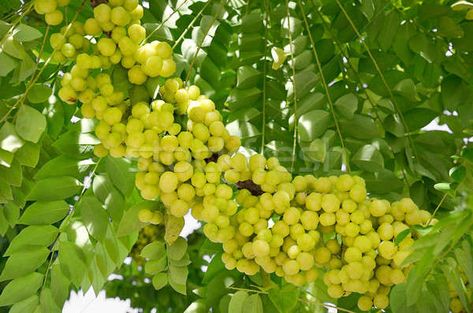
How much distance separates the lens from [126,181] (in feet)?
4.87

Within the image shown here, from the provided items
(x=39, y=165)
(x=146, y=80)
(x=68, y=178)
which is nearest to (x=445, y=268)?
(x=146, y=80)

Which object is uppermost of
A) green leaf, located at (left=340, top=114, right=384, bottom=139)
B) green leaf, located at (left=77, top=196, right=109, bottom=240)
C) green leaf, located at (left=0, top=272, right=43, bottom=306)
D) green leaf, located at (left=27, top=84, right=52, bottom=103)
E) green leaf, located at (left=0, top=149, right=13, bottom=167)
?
green leaf, located at (left=27, top=84, right=52, bottom=103)

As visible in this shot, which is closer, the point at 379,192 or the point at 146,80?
the point at 146,80

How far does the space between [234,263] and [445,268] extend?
1.11 ft

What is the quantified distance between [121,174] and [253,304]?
342mm

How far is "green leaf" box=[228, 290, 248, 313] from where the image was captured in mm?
1381

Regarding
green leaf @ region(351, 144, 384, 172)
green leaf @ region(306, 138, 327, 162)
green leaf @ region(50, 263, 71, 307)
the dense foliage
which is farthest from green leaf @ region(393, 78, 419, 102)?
green leaf @ region(50, 263, 71, 307)

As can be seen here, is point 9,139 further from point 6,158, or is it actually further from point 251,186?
point 251,186

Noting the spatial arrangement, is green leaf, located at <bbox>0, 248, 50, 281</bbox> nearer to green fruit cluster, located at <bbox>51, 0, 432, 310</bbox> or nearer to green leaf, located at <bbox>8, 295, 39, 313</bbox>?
green leaf, located at <bbox>8, 295, 39, 313</bbox>

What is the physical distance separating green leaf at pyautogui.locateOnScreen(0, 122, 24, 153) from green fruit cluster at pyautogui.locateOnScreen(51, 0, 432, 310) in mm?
111

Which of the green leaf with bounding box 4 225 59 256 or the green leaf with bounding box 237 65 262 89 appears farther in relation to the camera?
the green leaf with bounding box 237 65 262 89

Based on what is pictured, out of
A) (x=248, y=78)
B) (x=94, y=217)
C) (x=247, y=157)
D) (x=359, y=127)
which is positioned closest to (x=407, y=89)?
(x=359, y=127)

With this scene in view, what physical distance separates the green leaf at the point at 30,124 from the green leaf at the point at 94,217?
0.55 ft

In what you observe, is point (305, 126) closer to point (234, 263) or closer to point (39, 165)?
point (234, 263)
